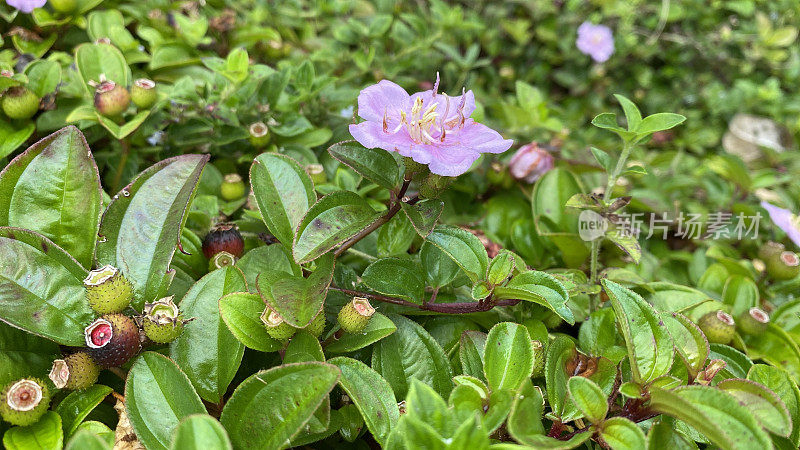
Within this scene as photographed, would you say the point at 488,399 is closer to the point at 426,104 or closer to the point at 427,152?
the point at 427,152

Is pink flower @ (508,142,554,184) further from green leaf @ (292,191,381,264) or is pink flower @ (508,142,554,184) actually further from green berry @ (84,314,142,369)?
green berry @ (84,314,142,369)

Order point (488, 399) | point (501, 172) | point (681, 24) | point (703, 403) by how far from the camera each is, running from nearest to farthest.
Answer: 1. point (703, 403)
2. point (488, 399)
3. point (501, 172)
4. point (681, 24)

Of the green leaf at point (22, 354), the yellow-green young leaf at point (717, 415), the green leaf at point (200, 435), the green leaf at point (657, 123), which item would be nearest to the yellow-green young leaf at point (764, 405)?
the yellow-green young leaf at point (717, 415)

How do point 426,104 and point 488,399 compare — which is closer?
point 488,399

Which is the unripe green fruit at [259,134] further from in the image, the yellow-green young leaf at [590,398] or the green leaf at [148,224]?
the yellow-green young leaf at [590,398]

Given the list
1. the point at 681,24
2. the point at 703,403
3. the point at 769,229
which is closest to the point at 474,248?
the point at 703,403

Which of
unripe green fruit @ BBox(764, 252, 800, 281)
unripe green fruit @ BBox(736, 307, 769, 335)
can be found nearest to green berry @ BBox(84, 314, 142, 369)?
unripe green fruit @ BBox(736, 307, 769, 335)

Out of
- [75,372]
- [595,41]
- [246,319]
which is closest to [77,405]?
[75,372]

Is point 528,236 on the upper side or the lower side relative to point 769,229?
upper
